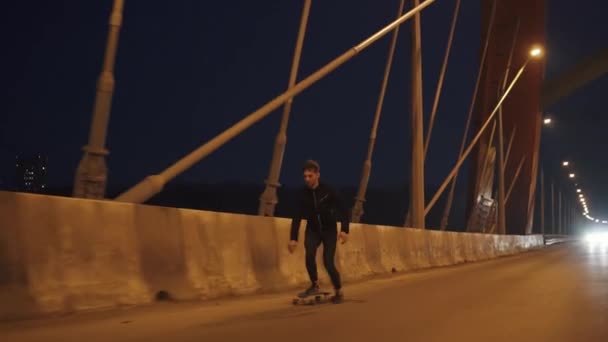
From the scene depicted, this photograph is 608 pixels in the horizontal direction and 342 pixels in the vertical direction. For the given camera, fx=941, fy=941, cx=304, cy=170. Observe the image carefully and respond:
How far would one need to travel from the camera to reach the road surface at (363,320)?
7.47 metres

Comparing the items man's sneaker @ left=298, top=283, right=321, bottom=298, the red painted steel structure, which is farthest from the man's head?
the red painted steel structure

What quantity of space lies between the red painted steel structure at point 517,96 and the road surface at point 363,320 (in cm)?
2985

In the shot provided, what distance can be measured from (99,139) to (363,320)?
341 cm

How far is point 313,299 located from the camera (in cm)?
1069

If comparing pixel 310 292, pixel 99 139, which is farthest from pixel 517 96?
pixel 99 139

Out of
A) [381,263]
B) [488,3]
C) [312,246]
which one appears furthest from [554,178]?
[312,246]

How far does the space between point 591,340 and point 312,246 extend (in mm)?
4048

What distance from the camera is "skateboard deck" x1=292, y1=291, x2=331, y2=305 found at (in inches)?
414

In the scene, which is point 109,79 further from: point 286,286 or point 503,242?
point 503,242

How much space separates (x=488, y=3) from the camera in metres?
39.8

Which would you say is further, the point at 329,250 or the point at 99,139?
the point at 329,250

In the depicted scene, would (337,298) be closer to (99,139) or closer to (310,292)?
(310,292)

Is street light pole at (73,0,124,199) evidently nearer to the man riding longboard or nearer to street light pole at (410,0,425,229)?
the man riding longboard

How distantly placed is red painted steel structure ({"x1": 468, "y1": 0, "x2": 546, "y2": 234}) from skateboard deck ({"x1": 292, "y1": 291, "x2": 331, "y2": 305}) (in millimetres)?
30674
